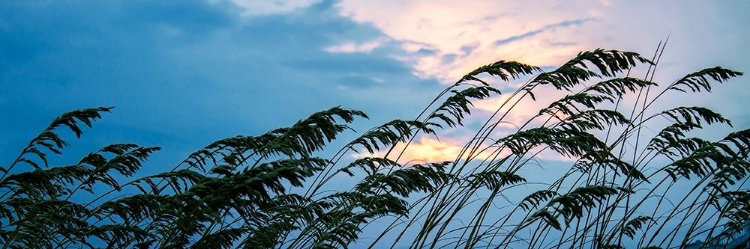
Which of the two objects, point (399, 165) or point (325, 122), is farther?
point (399, 165)

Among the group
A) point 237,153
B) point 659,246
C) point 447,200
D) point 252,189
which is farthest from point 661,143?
point 252,189

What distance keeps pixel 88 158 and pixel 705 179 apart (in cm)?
420

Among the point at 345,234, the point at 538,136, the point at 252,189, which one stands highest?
the point at 538,136

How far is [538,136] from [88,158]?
3006mm

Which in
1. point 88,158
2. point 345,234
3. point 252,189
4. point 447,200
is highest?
point 88,158

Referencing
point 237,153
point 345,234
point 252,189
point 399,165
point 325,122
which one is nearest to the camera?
point 252,189

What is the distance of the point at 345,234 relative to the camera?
11.0 ft

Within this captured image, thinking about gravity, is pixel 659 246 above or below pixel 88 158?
below

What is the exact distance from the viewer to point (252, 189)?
2373 mm

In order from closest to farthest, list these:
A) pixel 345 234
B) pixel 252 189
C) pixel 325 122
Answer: pixel 252 189 < pixel 345 234 < pixel 325 122

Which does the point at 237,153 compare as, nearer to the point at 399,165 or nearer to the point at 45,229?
the point at 399,165

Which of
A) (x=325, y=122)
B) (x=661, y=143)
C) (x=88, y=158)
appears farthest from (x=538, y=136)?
(x=88, y=158)

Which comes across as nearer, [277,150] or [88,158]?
[277,150]

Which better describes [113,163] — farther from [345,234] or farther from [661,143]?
[661,143]
